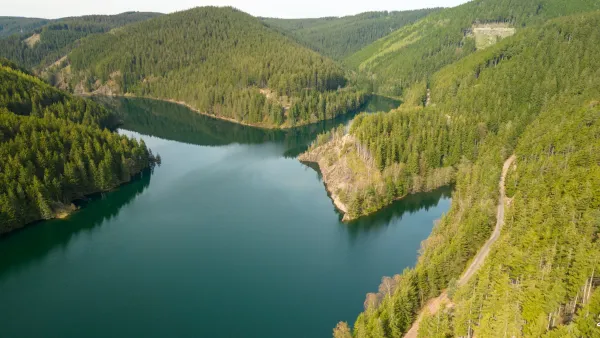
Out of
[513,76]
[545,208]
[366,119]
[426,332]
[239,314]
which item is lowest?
[239,314]

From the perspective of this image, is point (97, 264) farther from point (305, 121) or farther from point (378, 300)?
point (305, 121)

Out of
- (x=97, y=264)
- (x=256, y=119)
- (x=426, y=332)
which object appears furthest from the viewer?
(x=256, y=119)

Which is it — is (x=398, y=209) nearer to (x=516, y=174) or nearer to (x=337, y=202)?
(x=337, y=202)

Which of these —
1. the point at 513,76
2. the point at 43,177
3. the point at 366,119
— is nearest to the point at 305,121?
the point at 366,119

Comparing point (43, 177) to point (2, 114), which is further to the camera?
point (2, 114)

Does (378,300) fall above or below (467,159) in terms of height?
below

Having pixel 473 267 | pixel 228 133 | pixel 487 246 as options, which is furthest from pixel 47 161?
pixel 487 246
